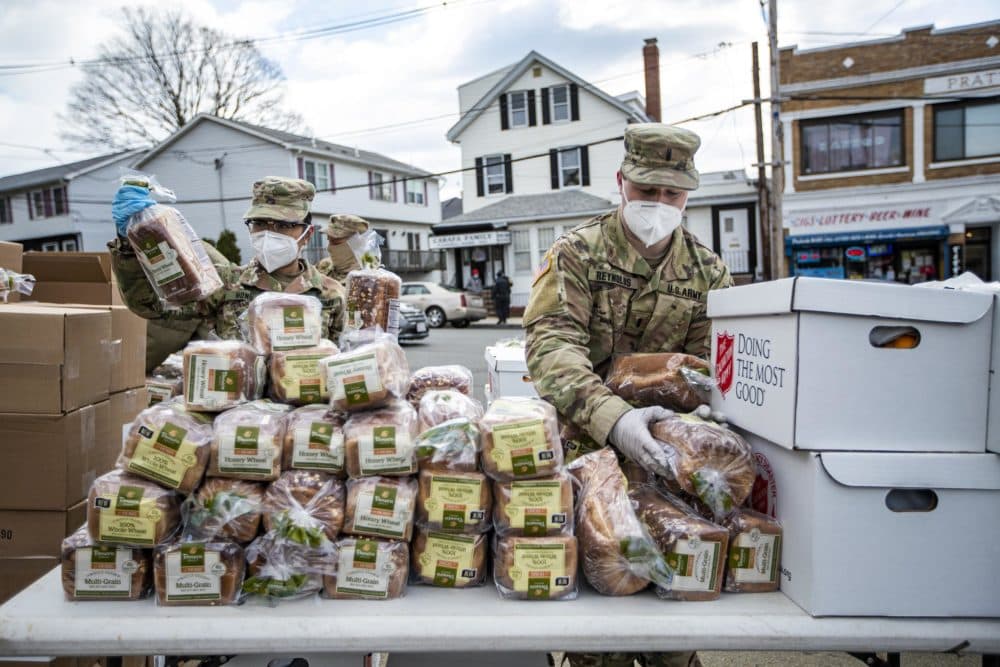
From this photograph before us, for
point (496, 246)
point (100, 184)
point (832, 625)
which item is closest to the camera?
point (832, 625)

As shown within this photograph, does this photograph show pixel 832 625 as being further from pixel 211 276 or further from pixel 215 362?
pixel 211 276

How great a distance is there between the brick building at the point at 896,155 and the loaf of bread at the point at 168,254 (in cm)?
1975

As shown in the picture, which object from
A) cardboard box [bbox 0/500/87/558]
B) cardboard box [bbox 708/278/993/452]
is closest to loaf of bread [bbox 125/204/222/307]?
cardboard box [bbox 0/500/87/558]

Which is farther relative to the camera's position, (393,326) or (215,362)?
(393,326)

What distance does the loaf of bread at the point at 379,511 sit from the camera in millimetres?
1705

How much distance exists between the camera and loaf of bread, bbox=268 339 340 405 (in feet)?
6.32

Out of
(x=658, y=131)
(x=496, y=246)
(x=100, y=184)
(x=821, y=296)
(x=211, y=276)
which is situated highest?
(x=100, y=184)

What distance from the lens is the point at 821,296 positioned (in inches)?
63.6

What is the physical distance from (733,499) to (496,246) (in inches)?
962

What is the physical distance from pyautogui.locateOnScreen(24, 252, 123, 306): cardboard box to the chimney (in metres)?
25.1

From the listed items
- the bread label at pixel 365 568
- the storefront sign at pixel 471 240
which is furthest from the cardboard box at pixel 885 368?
the storefront sign at pixel 471 240

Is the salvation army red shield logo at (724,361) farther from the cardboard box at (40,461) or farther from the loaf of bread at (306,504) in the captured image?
the cardboard box at (40,461)

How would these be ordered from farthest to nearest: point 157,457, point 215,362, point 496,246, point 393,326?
point 496,246 < point 393,326 < point 215,362 < point 157,457

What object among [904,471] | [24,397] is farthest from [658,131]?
[24,397]
